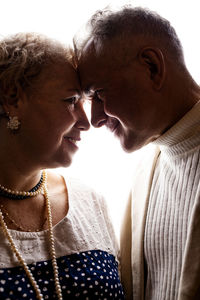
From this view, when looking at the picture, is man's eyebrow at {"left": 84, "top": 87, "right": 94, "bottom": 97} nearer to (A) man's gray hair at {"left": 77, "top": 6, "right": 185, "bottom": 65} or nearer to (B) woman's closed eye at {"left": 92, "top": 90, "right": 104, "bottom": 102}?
(B) woman's closed eye at {"left": 92, "top": 90, "right": 104, "bottom": 102}

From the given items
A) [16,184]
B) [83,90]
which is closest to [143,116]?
[83,90]

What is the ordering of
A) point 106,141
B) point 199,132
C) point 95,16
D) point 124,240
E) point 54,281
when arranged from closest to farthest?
1. point 54,281
2. point 199,132
3. point 95,16
4. point 124,240
5. point 106,141

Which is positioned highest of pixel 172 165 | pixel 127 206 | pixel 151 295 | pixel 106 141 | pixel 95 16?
pixel 95 16

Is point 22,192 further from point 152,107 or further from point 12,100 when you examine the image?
point 152,107

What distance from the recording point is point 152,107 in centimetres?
123

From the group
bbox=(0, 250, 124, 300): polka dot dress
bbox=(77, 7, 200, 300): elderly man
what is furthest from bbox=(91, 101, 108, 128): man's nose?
bbox=(0, 250, 124, 300): polka dot dress

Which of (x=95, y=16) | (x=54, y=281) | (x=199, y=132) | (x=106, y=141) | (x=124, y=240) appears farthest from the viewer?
(x=106, y=141)

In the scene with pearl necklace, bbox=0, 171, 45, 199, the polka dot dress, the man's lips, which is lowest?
the polka dot dress

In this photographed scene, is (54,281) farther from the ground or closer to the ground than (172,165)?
closer to the ground

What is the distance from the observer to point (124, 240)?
4.54ft

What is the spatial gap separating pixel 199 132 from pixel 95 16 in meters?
0.51

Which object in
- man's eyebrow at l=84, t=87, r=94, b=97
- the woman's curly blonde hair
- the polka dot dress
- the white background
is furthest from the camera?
the white background

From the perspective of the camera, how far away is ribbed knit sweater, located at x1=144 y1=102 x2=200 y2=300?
116 cm

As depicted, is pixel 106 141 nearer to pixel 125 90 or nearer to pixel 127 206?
pixel 127 206
